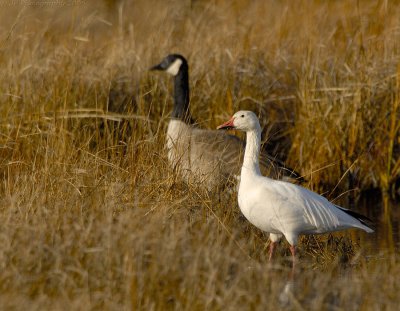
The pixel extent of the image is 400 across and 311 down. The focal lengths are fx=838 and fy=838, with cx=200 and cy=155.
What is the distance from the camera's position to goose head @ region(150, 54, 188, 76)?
26.1 feet

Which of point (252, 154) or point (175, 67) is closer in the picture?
point (252, 154)

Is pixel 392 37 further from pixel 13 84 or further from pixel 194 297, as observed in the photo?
pixel 194 297

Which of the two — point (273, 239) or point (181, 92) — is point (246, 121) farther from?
point (181, 92)

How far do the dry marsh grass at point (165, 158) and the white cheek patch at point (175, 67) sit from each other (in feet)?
1.37

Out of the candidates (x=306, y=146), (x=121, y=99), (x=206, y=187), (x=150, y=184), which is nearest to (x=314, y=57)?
(x=306, y=146)

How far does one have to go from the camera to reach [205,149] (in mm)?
7023

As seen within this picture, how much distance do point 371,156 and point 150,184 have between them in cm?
336

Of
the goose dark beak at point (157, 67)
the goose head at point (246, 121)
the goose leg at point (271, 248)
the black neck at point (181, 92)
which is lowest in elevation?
the goose leg at point (271, 248)

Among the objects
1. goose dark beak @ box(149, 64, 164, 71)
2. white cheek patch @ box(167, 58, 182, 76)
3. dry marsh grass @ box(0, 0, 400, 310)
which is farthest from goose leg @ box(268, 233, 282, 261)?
goose dark beak @ box(149, 64, 164, 71)

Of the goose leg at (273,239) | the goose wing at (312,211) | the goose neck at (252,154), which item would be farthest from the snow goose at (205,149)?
the goose wing at (312,211)

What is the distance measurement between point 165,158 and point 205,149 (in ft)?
3.89

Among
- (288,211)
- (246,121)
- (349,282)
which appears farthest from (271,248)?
(349,282)

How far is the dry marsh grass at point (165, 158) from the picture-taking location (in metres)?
3.97

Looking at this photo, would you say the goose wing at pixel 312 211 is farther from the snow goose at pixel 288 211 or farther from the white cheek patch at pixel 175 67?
the white cheek patch at pixel 175 67
